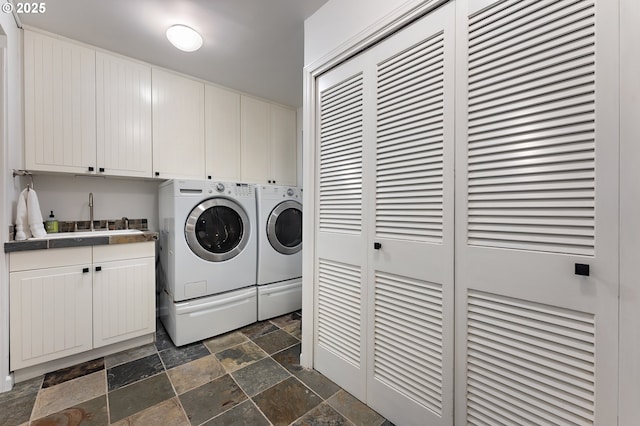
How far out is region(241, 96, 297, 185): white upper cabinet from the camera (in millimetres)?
2957

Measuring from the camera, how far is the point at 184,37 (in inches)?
72.7

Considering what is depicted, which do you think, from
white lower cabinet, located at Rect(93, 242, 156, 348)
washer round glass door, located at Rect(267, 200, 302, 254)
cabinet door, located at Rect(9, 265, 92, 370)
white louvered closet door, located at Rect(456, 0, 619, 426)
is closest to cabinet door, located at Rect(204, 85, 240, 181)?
washer round glass door, located at Rect(267, 200, 302, 254)

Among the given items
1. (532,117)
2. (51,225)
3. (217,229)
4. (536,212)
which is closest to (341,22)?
(532,117)

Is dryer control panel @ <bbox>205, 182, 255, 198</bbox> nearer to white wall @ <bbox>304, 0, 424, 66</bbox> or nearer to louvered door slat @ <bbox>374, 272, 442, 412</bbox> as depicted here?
white wall @ <bbox>304, 0, 424, 66</bbox>

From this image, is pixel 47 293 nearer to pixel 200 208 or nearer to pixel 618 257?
pixel 200 208

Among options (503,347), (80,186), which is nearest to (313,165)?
(503,347)

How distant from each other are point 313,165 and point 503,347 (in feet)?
4.46

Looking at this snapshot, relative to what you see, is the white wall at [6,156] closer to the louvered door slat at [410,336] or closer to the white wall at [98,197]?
the white wall at [98,197]

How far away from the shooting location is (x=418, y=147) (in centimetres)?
124

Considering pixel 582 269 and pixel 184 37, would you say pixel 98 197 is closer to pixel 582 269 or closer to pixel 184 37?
pixel 184 37

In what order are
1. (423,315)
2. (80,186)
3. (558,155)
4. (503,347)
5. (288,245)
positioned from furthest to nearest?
1. (288,245)
2. (80,186)
3. (423,315)
4. (503,347)
5. (558,155)

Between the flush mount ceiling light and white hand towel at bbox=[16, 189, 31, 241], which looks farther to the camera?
the flush mount ceiling light

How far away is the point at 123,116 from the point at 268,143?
1.38 metres

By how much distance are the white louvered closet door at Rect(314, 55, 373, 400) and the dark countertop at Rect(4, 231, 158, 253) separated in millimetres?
1405
